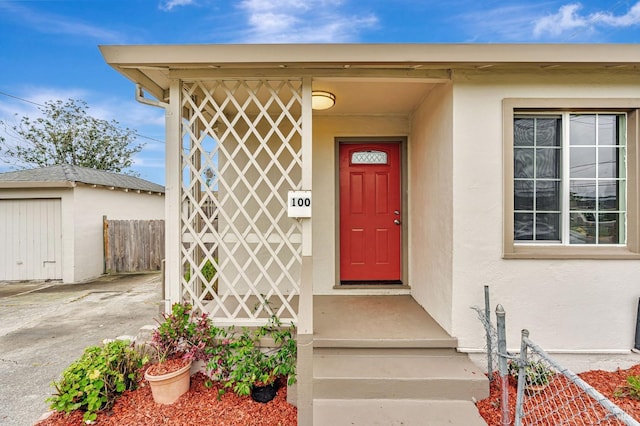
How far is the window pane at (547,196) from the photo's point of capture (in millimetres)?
2887

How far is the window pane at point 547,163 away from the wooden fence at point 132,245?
911cm

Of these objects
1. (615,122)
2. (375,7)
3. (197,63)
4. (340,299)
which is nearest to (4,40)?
(375,7)

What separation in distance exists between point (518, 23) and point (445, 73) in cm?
603

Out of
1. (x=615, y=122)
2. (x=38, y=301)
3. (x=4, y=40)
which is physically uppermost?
(x=4, y=40)

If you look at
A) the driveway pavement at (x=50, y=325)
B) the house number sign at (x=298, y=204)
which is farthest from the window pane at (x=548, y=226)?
the driveway pavement at (x=50, y=325)

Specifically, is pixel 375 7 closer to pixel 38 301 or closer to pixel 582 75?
pixel 582 75

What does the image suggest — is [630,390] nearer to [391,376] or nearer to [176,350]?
[391,376]

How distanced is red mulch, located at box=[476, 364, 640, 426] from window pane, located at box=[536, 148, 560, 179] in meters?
1.86

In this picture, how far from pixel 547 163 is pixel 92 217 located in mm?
9745

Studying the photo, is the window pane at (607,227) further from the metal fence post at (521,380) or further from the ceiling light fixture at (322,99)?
the ceiling light fixture at (322,99)

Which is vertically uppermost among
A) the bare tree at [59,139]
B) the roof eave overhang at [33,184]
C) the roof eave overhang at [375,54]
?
the bare tree at [59,139]

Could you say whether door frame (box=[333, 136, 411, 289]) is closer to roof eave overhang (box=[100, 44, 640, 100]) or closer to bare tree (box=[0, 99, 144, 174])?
roof eave overhang (box=[100, 44, 640, 100])

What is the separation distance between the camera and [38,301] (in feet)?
18.4

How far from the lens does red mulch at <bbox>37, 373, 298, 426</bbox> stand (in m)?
2.26
